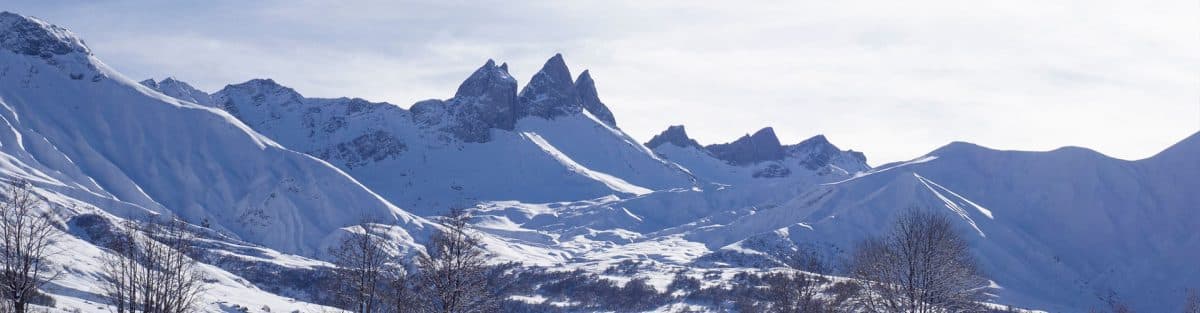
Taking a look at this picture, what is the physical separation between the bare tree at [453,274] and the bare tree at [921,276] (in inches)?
788

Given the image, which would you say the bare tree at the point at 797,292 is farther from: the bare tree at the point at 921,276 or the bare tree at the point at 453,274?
the bare tree at the point at 453,274

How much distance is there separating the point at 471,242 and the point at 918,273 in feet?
75.9

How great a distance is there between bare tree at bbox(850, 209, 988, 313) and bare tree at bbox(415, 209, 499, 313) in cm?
2001

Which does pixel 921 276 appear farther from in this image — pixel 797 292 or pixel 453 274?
Answer: pixel 453 274

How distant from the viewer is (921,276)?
56156 mm

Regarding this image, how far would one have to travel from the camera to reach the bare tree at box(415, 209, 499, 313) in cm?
4694

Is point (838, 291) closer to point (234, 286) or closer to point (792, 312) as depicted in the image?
point (792, 312)

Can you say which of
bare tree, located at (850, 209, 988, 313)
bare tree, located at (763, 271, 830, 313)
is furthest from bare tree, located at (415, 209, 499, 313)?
bare tree, located at (763, 271, 830, 313)

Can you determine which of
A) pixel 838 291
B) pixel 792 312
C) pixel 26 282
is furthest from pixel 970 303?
pixel 26 282

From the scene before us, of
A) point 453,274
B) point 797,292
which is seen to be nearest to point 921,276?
point 797,292

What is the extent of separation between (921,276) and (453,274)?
2549 centimetres

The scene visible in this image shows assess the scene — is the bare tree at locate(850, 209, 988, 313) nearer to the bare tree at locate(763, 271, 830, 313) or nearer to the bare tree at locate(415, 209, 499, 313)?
the bare tree at locate(763, 271, 830, 313)

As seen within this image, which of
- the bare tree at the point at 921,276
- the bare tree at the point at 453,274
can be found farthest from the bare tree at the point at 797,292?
the bare tree at the point at 453,274

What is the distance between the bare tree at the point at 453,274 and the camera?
46938mm
